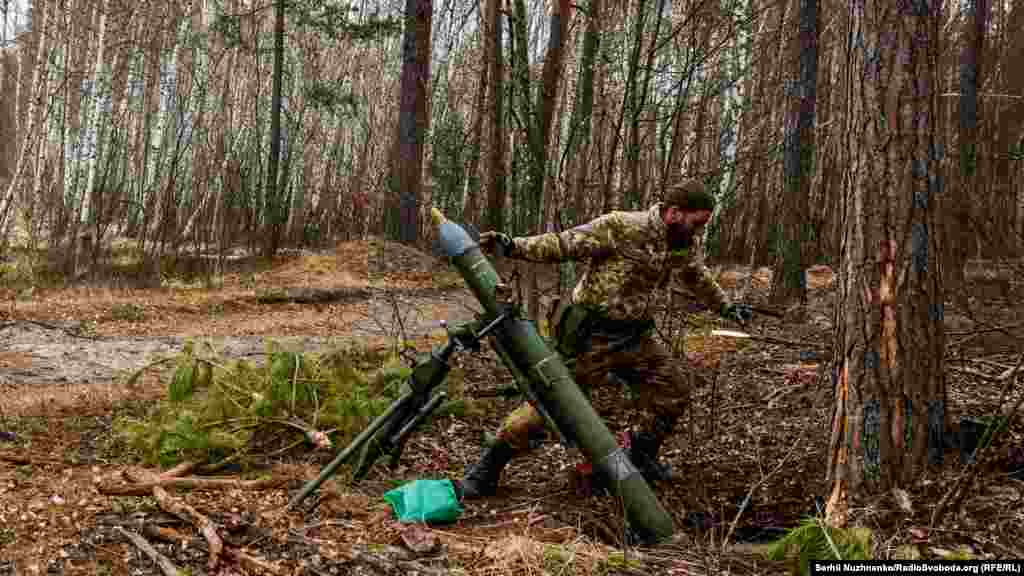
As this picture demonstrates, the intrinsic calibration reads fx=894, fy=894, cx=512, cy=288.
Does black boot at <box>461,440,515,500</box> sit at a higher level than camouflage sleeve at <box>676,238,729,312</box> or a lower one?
lower

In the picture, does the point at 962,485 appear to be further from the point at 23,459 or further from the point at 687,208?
the point at 23,459

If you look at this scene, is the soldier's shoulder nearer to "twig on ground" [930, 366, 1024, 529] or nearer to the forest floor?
the forest floor

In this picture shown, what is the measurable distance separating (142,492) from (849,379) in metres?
3.03

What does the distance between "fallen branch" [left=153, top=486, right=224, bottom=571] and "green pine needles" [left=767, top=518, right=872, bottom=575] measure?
2062 mm

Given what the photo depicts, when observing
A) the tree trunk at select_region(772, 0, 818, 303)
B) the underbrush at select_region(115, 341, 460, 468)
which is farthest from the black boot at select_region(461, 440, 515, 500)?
the tree trunk at select_region(772, 0, 818, 303)

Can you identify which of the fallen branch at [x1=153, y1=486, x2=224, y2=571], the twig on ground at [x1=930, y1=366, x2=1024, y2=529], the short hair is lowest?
the fallen branch at [x1=153, y1=486, x2=224, y2=571]

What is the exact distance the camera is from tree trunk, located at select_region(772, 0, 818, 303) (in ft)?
32.4

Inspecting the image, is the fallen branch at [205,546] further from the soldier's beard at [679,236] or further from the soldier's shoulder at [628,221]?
the soldier's beard at [679,236]

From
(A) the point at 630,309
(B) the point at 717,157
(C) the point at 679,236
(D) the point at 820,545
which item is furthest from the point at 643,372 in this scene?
(B) the point at 717,157

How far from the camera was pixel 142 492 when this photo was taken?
3787 millimetres

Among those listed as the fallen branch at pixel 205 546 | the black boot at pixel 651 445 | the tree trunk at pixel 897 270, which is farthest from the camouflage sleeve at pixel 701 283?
the fallen branch at pixel 205 546

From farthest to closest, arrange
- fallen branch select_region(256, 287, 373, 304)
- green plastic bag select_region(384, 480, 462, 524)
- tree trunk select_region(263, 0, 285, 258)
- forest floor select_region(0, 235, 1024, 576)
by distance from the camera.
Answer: tree trunk select_region(263, 0, 285, 258) → fallen branch select_region(256, 287, 373, 304) → green plastic bag select_region(384, 480, 462, 524) → forest floor select_region(0, 235, 1024, 576)

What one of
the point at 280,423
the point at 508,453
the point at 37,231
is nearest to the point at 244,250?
the point at 37,231

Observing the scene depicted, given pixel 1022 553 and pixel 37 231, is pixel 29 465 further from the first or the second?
pixel 37 231
